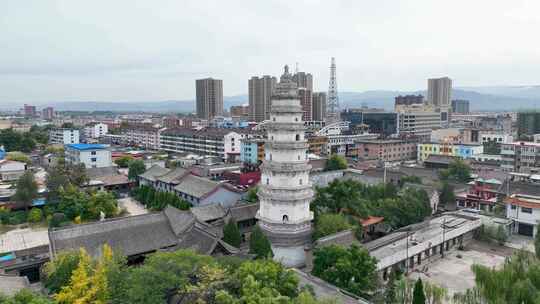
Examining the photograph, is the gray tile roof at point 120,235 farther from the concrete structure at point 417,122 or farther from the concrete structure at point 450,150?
the concrete structure at point 417,122

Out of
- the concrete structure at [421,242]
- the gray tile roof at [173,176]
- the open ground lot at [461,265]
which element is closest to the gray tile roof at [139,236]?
the concrete structure at [421,242]

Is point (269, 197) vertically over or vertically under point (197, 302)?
over

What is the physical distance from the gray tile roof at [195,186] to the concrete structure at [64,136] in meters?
64.7

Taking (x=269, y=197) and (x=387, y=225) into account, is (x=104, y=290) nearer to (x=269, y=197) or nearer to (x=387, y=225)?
(x=269, y=197)

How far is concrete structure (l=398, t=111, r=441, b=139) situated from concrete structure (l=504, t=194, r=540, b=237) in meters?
70.3

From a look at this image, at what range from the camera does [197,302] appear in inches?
706

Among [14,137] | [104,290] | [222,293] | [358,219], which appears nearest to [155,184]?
[358,219]

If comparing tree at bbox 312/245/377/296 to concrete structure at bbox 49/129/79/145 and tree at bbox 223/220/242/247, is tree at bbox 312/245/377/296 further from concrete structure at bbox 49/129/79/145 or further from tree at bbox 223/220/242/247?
concrete structure at bbox 49/129/79/145

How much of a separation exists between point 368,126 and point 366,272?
293ft

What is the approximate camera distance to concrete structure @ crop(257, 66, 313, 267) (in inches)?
1129

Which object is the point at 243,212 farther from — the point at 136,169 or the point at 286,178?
the point at 136,169

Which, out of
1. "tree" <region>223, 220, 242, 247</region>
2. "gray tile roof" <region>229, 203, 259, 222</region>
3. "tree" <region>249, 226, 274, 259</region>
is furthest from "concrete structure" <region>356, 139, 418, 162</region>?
"tree" <region>249, 226, 274, 259</region>

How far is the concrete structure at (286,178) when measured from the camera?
1129 inches

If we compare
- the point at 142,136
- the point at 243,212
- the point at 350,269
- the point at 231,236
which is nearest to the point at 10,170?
the point at 243,212
